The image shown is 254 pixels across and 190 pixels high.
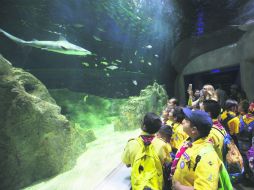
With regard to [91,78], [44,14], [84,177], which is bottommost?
[84,177]

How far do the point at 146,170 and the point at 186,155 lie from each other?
0.73m

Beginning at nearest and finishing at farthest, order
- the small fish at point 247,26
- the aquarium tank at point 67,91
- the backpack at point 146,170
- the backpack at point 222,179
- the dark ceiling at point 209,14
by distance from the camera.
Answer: the backpack at point 222,179
the backpack at point 146,170
the aquarium tank at point 67,91
the small fish at point 247,26
the dark ceiling at point 209,14

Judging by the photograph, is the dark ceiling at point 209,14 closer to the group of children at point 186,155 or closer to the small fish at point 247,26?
the small fish at point 247,26

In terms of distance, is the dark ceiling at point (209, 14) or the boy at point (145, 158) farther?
the dark ceiling at point (209, 14)

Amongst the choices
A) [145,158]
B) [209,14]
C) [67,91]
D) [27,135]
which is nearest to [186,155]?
[145,158]

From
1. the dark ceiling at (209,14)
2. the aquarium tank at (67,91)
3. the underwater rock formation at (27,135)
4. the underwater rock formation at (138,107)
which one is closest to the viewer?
the underwater rock formation at (27,135)

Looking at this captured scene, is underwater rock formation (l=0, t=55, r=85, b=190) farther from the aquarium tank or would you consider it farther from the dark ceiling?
the dark ceiling

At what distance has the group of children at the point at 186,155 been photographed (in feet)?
6.56

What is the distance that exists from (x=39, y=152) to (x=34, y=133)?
0.36 meters

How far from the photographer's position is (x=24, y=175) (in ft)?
15.3

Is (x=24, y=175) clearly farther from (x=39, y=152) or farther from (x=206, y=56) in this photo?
(x=206, y=56)

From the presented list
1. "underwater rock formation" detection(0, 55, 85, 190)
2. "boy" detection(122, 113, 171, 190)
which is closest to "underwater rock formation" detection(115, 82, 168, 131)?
"underwater rock formation" detection(0, 55, 85, 190)

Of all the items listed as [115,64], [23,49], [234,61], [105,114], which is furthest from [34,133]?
[234,61]

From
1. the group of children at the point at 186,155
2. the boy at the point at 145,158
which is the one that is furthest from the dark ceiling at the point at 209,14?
the boy at the point at 145,158
